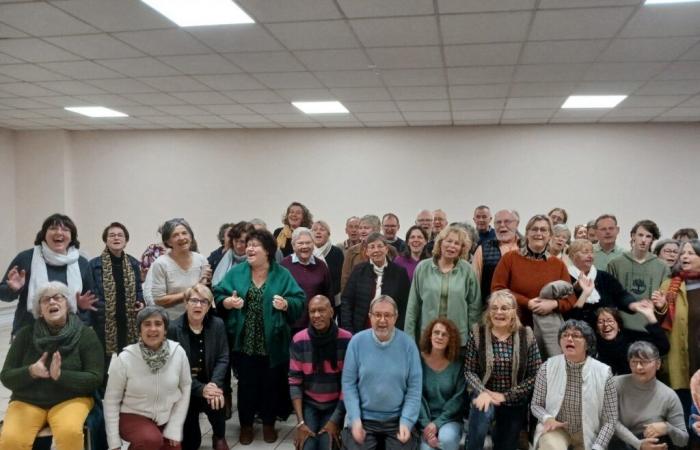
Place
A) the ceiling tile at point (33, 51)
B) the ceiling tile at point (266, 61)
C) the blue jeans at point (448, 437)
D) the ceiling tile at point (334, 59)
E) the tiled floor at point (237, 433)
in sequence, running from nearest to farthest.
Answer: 1. the blue jeans at point (448, 437)
2. the tiled floor at point (237, 433)
3. the ceiling tile at point (33, 51)
4. the ceiling tile at point (334, 59)
5. the ceiling tile at point (266, 61)

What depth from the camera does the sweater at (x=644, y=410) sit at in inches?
105

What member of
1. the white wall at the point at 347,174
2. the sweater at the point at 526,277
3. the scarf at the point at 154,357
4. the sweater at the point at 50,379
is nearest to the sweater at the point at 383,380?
the sweater at the point at 526,277

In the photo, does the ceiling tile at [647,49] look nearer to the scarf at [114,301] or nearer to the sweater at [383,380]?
the sweater at [383,380]

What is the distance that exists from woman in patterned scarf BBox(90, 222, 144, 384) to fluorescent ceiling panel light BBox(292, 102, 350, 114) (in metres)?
3.04

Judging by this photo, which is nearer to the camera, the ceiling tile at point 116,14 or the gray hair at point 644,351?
the gray hair at point 644,351

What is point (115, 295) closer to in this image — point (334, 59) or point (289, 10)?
point (289, 10)

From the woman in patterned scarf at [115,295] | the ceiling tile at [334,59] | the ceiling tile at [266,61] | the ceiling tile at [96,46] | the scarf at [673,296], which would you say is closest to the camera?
the scarf at [673,296]

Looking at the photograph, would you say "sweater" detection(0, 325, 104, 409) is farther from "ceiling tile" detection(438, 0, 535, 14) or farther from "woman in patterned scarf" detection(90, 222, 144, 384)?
"ceiling tile" detection(438, 0, 535, 14)

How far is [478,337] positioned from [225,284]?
1682 mm

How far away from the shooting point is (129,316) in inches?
151

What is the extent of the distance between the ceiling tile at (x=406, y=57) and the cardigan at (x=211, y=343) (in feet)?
8.14

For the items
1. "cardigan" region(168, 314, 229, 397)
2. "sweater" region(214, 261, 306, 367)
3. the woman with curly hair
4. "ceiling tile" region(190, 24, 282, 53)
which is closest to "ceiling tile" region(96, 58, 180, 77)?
"ceiling tile" region(190, 24, 282, 53)

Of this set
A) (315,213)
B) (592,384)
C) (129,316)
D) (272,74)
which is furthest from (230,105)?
(592,384)

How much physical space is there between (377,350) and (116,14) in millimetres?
2847
